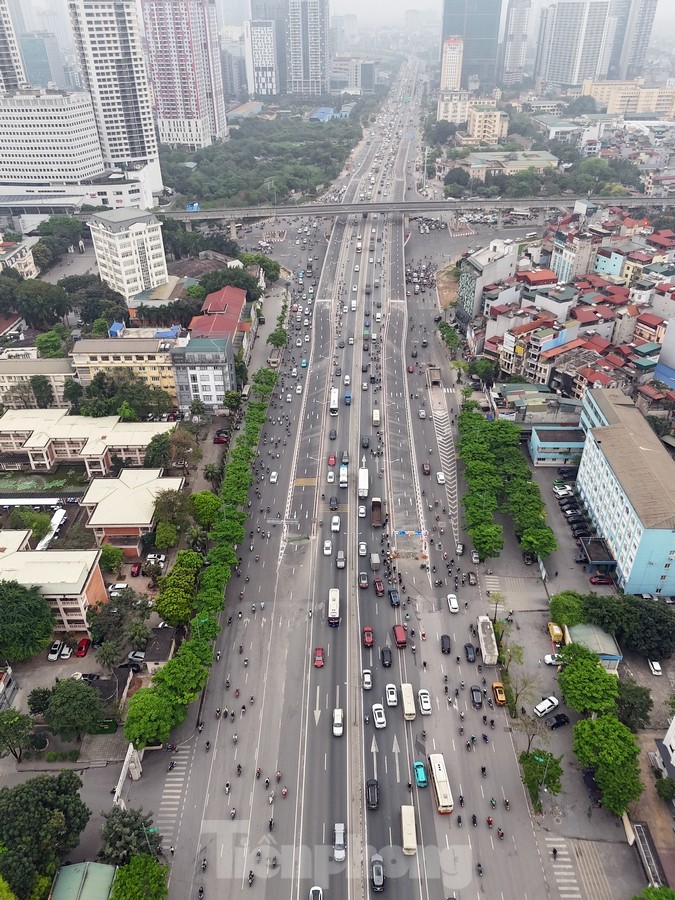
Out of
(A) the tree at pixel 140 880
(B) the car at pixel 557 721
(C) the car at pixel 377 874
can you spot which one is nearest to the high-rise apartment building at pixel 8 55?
(A) the tree at pixel 140 880

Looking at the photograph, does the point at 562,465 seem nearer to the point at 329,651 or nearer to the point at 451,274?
the point at 329,651

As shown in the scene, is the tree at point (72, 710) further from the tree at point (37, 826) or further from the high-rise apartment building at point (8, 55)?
the high-rise apartment building at point (8, 55)

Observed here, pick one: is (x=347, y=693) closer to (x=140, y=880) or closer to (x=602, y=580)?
(x=140, y=880)

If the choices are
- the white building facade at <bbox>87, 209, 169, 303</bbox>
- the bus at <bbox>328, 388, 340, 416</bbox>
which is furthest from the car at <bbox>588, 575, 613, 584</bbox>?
the white building facade at <bbox>87, 209, 169, 303</bbox>

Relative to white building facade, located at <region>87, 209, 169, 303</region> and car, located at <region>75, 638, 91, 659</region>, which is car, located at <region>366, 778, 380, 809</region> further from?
white building facade, located at <region>87, 209, 169, 303</region>

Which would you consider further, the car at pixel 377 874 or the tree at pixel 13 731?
the tree at pixel 13 731

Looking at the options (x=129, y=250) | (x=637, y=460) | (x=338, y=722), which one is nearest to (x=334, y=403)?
(x=637, y=460)

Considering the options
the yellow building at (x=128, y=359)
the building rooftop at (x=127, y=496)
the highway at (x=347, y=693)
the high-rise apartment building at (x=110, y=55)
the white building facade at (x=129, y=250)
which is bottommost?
the highway at (x=347, y=693)
